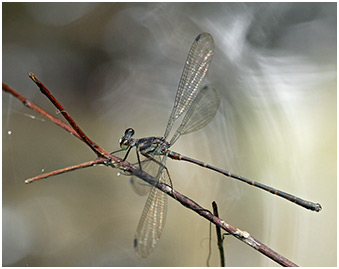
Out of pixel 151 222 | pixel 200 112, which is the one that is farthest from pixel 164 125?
pixel 151 222

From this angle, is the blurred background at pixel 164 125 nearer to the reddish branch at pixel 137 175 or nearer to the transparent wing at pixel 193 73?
the transparent wing at pixel 193 73

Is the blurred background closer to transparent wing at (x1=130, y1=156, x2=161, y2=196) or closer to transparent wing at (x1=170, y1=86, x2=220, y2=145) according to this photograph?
transparent wing at (x1=170, y1=86, x2=220, y2=145)

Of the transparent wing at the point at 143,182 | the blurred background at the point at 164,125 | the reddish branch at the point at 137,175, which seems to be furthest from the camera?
the blurred background at the point at 164,125

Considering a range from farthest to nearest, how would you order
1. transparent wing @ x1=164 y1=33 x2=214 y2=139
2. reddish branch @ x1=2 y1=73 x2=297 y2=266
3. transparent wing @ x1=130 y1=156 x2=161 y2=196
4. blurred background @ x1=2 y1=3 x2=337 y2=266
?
blurred background @ x1=2 y1=3 x2=337 y2=266 < transparent wing @ x1=164 y1=33 x2=214 y2=139 < transparent wing @ x1=130 y1=156 x2=161 y2=196 < reddish branch @ x1=2 y1=73 x2=297 y2=266

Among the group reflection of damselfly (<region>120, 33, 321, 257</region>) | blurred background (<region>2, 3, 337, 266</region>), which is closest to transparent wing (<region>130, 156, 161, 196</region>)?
reflection of damselfly (<region>120, 33, 321, 257</region>)

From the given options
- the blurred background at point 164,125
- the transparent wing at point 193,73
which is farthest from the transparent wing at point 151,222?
the blurred background at point 164,125

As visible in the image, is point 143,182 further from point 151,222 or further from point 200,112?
point 200,112

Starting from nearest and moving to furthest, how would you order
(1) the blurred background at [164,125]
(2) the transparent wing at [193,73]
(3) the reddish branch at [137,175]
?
(3) the reddish branch at [137,175]
(2) the transparent wing at [193,73]
(1) the blurred background at [164,125]
